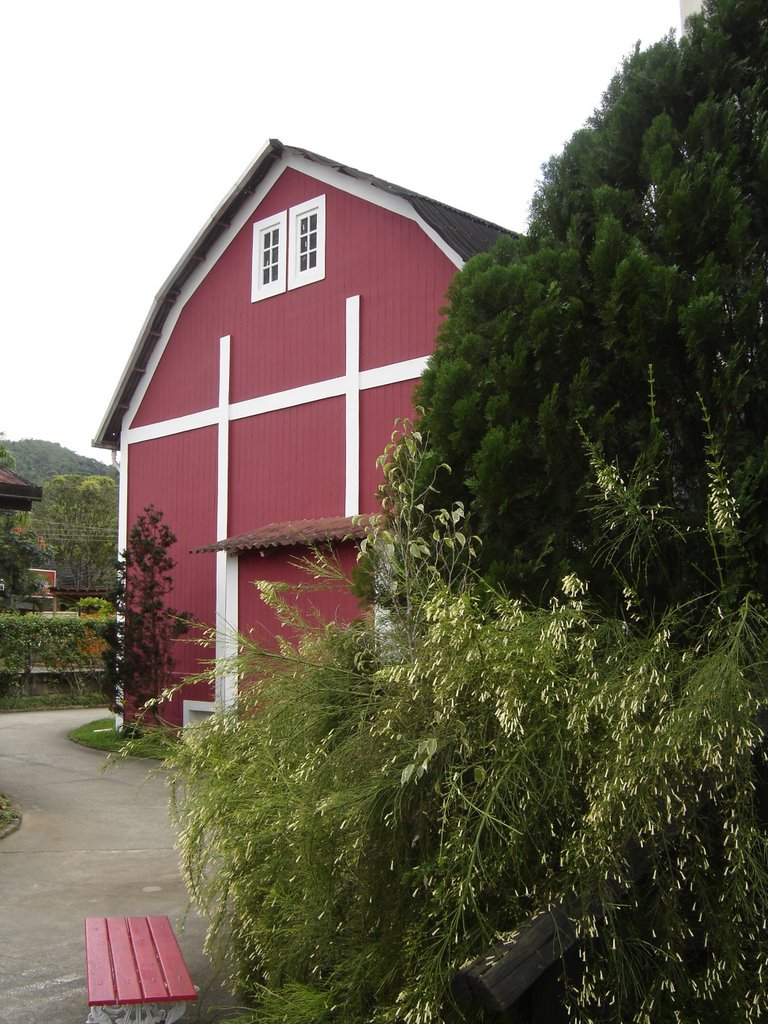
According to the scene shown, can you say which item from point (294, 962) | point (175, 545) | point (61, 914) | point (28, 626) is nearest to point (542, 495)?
point (294, 962)

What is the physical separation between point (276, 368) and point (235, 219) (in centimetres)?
248

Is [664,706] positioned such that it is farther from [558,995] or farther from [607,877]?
[558,995]

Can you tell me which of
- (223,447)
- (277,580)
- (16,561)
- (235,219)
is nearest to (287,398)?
(223,447)

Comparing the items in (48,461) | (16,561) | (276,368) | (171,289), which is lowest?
(16,561)

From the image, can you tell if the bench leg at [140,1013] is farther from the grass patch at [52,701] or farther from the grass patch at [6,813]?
the grass patch at [52,701]

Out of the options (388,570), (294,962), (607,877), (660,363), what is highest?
(660,363)

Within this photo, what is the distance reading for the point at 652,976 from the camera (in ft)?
9.91

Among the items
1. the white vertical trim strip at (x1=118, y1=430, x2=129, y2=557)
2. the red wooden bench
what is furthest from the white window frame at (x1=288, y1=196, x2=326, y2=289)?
the red wooden bench

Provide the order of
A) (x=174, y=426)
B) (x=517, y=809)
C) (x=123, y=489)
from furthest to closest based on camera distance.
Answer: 1. (x=123, y=489)
2. (x=174, y=426)
3. (x=517, y=809)

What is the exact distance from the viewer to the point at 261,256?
14.0 m

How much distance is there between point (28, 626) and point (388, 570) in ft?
67.3

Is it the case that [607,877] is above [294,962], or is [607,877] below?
above

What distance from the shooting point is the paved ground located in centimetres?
505

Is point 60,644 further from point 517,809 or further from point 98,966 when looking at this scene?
point 517,809
